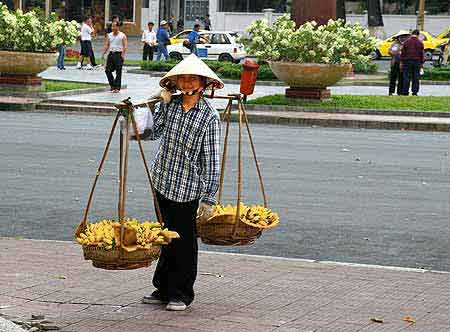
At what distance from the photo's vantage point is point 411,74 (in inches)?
1249

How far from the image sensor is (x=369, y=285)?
884 cm

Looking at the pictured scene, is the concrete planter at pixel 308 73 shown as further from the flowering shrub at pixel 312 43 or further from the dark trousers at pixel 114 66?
the dark trousers at pixel 114 66

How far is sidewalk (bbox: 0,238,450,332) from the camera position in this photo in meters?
7.54

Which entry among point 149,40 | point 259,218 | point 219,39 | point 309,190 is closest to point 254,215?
point 259,218

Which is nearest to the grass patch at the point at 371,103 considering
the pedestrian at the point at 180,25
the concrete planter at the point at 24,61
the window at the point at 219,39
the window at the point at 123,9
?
the concrete planter at the point at 24,61

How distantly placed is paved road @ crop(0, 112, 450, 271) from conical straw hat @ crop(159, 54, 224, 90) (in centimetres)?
294

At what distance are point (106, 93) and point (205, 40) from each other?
20121 mm

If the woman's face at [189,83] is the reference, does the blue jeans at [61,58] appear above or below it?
Result: below

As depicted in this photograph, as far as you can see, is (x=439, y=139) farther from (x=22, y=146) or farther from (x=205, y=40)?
(x=205, y=40)

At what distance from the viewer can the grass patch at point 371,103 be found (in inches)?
1067

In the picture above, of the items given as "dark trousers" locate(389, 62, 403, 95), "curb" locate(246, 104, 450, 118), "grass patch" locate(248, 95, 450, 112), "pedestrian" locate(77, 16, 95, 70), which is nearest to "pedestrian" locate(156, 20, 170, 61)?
"pedestrian" locate(77, 16, 95, 70)

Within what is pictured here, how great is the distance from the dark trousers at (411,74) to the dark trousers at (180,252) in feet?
79.4

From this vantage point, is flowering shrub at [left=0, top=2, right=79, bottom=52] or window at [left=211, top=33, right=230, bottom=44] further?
window at [left=211, top=33, right=230, bottom=44]

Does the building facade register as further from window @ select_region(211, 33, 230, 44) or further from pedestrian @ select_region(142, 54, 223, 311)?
pedestrian @ select_region(142, 54, 223, 311)
